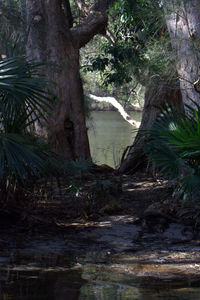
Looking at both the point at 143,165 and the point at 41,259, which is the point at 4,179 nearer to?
the point at 41,259

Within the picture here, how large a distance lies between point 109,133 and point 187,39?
748 inches

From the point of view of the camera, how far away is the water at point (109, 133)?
20.2 m

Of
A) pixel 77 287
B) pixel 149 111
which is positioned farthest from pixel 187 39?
pixel 77 287

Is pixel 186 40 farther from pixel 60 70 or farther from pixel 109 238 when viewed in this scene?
pixel 60 70

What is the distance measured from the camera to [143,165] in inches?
487

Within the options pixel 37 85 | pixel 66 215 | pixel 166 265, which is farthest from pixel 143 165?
pixel 166 265

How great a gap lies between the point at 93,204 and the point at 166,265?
9.63ft

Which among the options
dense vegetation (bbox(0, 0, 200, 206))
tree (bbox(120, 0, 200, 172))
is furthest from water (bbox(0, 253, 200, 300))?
tree (bbox(120, 0, 200, 172))

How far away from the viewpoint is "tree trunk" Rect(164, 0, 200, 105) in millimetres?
8406

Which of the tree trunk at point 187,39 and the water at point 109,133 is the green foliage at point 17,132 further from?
the water at point 109,133

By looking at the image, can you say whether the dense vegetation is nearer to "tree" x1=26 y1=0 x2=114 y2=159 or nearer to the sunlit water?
"tree" x1=26 y1=0 x2=114 y2=159

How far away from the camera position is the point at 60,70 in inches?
484

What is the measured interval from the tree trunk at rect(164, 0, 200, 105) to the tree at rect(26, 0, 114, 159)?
418 centimetres

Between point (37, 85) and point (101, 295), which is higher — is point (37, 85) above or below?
above
